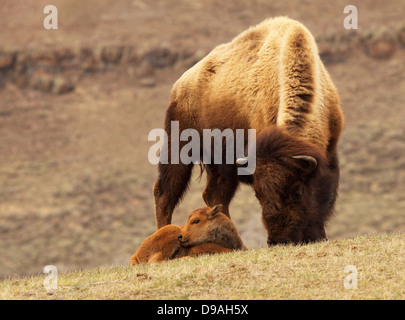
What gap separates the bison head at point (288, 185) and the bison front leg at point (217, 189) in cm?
303

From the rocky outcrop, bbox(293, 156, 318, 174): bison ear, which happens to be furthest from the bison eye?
the rocky outcrop

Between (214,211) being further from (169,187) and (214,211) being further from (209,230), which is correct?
(169,187)

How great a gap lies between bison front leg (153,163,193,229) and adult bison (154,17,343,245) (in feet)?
0.06

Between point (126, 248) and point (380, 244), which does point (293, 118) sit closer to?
point (380, 244)

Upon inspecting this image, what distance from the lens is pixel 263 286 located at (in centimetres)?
677

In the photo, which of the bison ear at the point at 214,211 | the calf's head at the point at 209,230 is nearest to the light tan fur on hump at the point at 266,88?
the bison ear at the point at 214,211

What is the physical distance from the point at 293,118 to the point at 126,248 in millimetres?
26407

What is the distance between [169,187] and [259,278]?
5.11m

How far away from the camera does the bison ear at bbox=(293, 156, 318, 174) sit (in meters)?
8.59

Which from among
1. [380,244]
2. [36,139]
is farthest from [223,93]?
[36,139]

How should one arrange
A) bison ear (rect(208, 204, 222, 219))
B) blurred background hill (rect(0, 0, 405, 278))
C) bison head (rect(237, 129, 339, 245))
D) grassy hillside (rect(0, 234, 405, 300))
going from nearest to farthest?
1. grassy hillside (rect(0, 234, 405, 300))
2. bison head (rect(237, 129, 339, 245))
3. bison ear (rect(208, 204, 222, 219))
4. blurred background hill (rect(0, 0, 405, 278))

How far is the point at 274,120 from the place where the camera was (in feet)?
32.3

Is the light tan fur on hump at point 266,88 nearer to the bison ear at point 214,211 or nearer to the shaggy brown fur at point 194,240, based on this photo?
the bison ear at point 214,211

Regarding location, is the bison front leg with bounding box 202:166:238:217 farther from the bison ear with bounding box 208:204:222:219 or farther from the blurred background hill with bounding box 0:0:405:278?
the blurred background hill with bounding box 0:0:405:278
